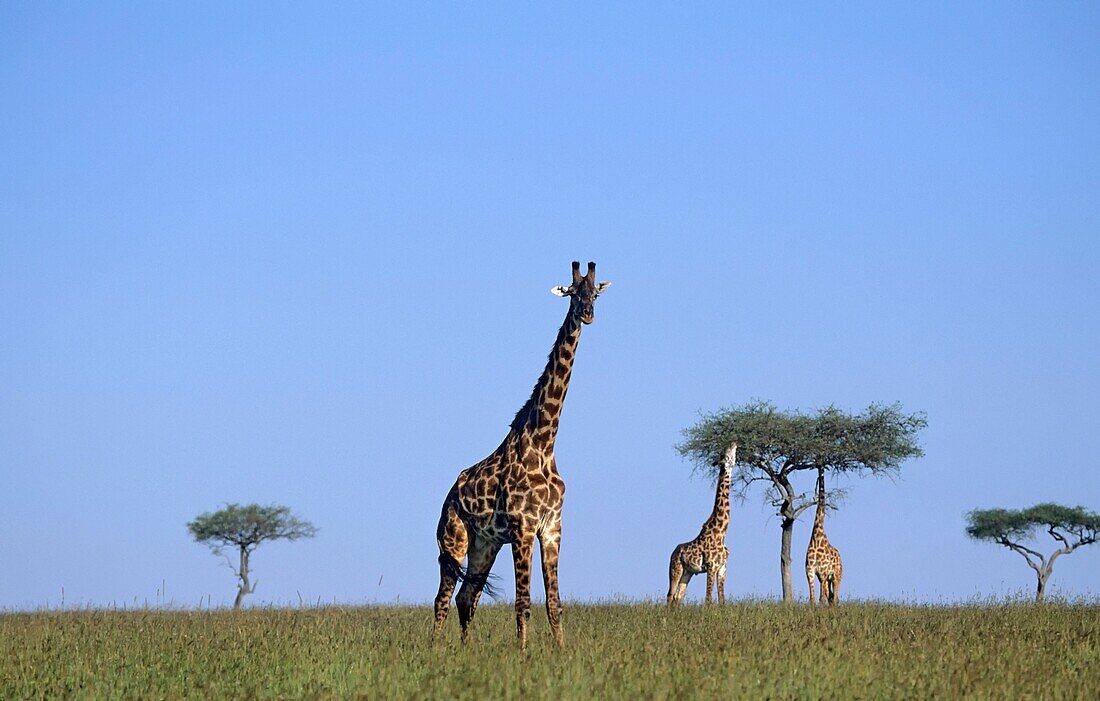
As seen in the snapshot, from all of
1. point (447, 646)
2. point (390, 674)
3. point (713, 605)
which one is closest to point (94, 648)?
point (447, 646)

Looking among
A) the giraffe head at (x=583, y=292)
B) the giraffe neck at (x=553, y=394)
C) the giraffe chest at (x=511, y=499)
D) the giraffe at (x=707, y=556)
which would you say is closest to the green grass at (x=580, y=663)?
the giraffe chest at (x=511, y=499)

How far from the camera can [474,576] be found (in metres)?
15.5

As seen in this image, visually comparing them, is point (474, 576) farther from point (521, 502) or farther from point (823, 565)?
point (823, 565)

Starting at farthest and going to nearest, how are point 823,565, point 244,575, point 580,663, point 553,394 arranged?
point 244,575, point 823,565, point 553,394, point 580,663

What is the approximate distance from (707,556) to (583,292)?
12.2 metres

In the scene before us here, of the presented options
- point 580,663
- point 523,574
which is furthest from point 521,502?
point 580,663

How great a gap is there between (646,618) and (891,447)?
16.8m

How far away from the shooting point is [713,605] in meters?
22.5

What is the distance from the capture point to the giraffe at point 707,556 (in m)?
25.3

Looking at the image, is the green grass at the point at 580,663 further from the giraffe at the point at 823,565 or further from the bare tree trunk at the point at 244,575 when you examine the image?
the bare tree trunk at the point at 244,575

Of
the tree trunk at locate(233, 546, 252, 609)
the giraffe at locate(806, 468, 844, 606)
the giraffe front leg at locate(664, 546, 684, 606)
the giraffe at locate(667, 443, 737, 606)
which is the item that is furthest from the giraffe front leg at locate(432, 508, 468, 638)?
the tree trunk at locate(233, 546, 252, 609)

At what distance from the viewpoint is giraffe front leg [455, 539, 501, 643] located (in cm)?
1551

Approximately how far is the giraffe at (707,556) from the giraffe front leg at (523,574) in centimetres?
1092

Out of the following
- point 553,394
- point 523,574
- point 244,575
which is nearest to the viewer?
point 523,574
